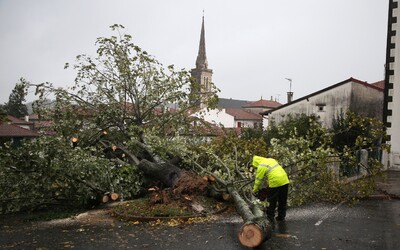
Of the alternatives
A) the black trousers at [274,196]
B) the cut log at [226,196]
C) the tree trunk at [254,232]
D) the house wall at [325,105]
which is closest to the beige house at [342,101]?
the house wall at [325,105]

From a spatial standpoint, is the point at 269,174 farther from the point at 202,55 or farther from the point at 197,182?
the point at 202,55

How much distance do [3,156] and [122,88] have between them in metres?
5.41

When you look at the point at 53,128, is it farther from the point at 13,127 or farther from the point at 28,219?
the point at 13,127

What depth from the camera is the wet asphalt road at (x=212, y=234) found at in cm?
605

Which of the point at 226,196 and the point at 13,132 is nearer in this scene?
the point at 226,196

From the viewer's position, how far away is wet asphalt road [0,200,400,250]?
19.9 feet

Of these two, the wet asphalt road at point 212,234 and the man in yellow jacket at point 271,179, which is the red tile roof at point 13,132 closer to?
the wet asphalt road at point 212,234

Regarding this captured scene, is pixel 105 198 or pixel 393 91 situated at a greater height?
pixel 393 91

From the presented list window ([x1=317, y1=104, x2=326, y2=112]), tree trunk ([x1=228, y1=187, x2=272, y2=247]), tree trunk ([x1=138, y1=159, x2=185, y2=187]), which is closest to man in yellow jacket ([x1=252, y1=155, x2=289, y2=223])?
tree trunk ([x1=228, y1=187, x2=272, y2=247])

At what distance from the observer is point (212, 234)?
22.0ft

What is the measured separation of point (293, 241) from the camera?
617 centimetres

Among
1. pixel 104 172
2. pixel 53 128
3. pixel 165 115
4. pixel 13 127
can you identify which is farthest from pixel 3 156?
pixel 13 127

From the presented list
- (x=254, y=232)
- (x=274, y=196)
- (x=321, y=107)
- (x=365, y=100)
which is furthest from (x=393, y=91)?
(x=254, y=232)

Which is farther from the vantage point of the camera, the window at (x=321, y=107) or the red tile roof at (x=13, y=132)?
the red tile roof at (x=13, y=132)
